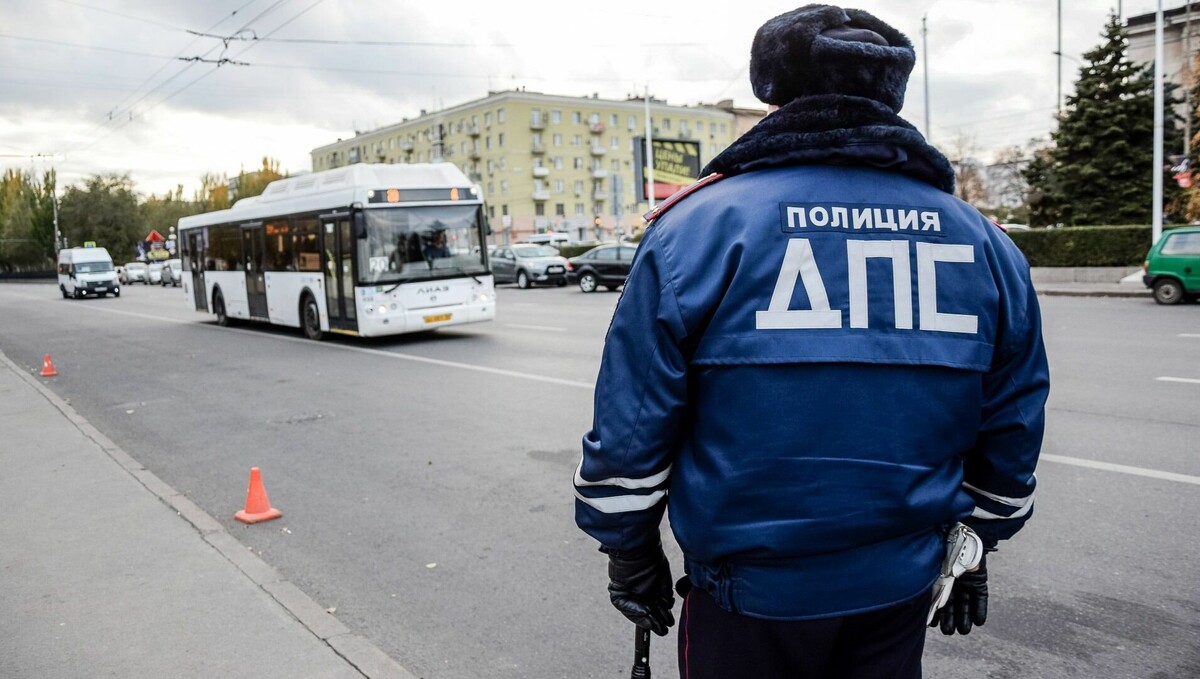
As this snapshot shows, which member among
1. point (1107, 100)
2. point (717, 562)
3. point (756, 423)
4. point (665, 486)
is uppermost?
point (1107, 100)

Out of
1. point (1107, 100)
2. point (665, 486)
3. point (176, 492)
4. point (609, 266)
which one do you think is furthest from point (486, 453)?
point (1107, 100)

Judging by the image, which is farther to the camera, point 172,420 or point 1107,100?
point 1107,100

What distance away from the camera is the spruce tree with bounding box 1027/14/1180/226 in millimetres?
31125

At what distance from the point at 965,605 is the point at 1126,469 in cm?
479

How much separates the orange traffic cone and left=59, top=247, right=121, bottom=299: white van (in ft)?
135

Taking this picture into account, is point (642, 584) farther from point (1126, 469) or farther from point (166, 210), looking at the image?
point (166, 210)

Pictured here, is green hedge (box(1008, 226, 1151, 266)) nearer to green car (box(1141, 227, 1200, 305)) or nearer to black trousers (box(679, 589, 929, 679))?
green car (box(1141, 227, 1200, 305))

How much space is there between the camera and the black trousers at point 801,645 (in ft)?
5.85

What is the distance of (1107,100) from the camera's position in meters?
31.7

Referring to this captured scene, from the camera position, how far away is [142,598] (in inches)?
170

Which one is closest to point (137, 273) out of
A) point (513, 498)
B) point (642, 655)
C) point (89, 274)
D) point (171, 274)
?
point (171, 274)

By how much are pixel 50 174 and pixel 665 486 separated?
111345 millimetres

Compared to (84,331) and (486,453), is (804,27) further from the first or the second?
(84,331)

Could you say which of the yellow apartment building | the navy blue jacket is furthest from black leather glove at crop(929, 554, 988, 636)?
the yellow apartment building
